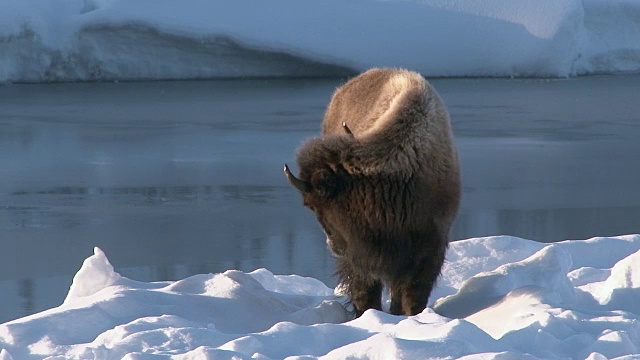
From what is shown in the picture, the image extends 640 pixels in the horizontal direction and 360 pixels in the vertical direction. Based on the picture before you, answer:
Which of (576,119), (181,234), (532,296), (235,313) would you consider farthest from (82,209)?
(576,119)

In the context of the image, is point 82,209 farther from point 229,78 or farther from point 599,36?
point 599,36

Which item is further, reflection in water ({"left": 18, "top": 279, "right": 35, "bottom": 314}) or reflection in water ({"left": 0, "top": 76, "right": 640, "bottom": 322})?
reflection in water ({"left": 0, "top": 76, "right": 640, "bottom": 322})

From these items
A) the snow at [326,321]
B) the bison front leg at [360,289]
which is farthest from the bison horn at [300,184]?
the snow at [326,321]

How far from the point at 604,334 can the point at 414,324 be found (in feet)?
2.13

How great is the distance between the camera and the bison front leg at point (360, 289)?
15.4 ft

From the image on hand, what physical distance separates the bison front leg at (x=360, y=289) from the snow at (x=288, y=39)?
12.2 m

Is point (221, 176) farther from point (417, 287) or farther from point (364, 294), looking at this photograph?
point (417, 287)

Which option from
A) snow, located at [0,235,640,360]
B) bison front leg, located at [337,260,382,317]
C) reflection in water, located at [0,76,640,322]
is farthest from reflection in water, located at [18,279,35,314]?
bison front leg, located at [337,260,382,317]

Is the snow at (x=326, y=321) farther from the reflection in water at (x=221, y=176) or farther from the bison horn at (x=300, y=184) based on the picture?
the reflection in water at (x=221, y=176)

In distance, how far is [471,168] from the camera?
394 inches

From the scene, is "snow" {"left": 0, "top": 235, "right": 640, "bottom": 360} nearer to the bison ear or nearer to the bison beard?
the bison beard

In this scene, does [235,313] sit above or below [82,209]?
above

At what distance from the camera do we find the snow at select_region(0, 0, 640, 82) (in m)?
16.6

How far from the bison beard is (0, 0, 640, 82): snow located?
1229 centimetres
